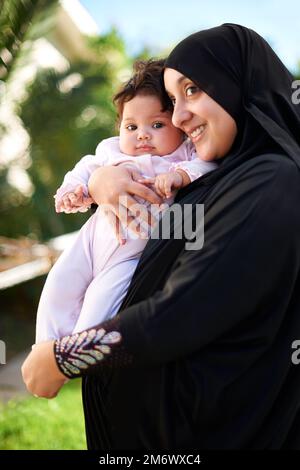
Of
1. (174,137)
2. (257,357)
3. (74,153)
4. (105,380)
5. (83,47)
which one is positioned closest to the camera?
(257,357)

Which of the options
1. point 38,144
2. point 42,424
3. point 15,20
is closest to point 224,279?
point 15,20

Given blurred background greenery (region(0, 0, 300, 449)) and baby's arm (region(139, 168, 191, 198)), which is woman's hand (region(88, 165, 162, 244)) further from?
blurred background greenery (region(0, 0, 300, 449))

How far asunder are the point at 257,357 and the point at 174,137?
704mm

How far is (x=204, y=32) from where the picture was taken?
1.70 m

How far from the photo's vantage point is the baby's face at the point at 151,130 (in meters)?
1.89

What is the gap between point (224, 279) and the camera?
143 cm

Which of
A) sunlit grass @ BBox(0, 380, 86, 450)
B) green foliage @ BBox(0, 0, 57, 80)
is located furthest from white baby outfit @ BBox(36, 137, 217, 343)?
green foliage @ BBox(0, 0, 57, 80)

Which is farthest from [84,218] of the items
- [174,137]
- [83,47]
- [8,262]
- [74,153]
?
[174,137]

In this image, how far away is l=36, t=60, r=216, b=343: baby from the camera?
5.58 ft

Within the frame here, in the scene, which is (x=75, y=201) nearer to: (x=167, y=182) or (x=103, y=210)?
(x=103, y=210)

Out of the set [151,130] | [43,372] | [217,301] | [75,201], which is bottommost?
[43,372]

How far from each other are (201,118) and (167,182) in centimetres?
18

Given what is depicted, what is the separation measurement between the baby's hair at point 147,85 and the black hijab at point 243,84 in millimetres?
188
